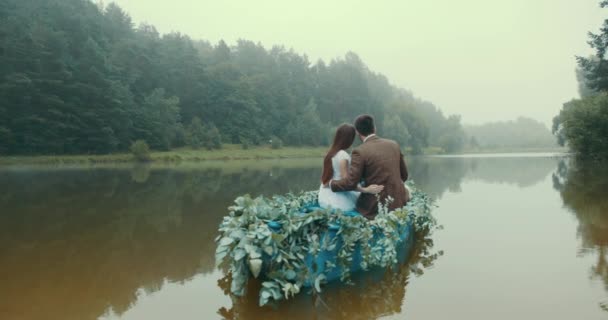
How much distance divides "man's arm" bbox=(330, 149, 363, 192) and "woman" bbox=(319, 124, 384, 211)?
85mm

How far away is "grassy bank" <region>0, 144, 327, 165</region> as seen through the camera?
3688 centimetres

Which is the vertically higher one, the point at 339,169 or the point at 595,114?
the point at 595,114

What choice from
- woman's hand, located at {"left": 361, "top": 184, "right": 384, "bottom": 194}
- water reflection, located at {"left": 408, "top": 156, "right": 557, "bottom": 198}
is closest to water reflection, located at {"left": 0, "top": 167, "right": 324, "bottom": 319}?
woman's hand, located at {"left": 361, "top": 184, "right": 384, "bottom": 194}

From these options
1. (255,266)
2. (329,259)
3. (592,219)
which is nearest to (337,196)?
(329,259)

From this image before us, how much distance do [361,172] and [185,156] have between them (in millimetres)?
44575

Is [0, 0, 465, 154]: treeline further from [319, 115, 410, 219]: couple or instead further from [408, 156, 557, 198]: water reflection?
[319, 115, 410, 219]: couple

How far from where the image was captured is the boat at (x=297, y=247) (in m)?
4.09

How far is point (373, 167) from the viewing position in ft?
19.2

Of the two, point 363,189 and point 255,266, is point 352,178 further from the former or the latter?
point 255,266

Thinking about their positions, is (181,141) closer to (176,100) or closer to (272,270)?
(176,100)

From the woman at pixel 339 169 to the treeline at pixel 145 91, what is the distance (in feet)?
128

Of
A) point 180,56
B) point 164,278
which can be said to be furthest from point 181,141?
point 164,278

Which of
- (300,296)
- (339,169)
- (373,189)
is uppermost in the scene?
(339,169)

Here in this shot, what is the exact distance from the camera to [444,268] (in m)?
5.70
